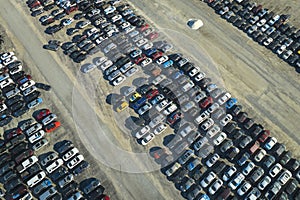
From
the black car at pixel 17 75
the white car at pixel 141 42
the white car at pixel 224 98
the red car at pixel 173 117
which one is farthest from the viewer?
the white car at pixel 141 42

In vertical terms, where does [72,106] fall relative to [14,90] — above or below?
below

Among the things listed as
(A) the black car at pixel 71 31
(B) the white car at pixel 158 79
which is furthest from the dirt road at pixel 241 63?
(A) the black car at pixel 71 31

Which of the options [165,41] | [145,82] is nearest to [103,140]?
[145,82]

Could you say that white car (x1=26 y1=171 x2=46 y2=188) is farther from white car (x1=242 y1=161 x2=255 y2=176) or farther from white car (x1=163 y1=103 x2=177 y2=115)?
white car (x1=242 y1=161 x2=255 y2=176)

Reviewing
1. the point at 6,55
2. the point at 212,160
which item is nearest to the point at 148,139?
the point at 212,160

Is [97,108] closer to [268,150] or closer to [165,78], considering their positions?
[165,78]

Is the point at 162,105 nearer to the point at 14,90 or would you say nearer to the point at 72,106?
the point at 72,106

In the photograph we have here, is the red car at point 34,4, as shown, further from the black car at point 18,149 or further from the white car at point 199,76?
the white car at point 199,76
